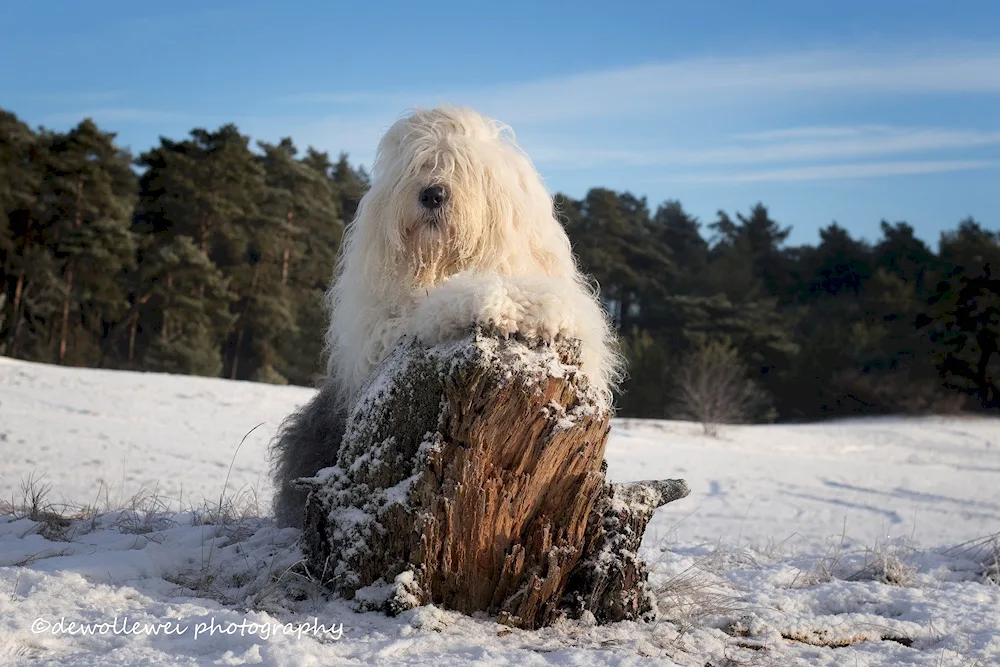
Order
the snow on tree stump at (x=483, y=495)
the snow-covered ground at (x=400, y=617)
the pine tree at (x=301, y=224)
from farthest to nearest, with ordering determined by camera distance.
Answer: the pine tree at (x=301, y=224) → the snow on tree stump at (x=483, y=495) → the snow-covered ground at (x=400, y=617)

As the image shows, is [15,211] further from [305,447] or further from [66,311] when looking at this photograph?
[305,447]

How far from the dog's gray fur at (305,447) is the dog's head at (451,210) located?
0.63m

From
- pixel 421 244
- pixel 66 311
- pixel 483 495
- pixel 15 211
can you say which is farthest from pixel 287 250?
pixel 483 495

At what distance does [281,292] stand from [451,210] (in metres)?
30.1

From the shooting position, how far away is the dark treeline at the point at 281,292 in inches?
1131

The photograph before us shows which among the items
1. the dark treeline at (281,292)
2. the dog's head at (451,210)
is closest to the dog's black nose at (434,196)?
the dog's head at (451,210)

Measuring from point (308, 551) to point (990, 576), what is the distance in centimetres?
331

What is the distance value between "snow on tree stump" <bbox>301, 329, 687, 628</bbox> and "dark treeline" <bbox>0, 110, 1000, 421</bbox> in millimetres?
23931

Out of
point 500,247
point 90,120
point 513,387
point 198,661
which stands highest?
point 90,120

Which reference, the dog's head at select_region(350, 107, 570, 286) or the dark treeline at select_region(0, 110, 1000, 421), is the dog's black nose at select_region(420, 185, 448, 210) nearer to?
the dog's head at select_region(350, 107, 570, 286)

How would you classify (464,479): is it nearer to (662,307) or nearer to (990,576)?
(990,576)

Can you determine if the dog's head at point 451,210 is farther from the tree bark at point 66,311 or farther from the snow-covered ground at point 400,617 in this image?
the tree bark at point 66,311

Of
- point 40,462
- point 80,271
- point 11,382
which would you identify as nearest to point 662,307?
point 80,271

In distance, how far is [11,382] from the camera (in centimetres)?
1518
